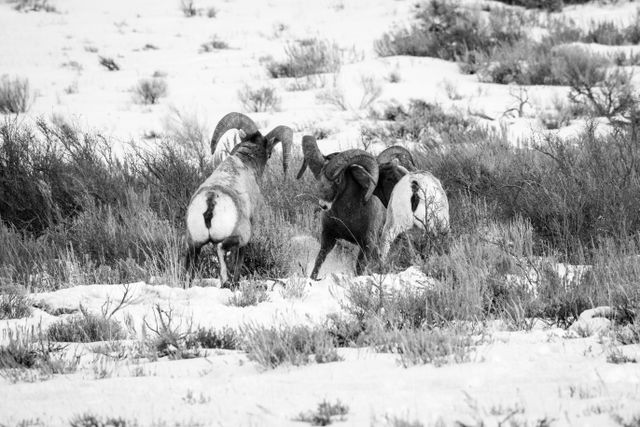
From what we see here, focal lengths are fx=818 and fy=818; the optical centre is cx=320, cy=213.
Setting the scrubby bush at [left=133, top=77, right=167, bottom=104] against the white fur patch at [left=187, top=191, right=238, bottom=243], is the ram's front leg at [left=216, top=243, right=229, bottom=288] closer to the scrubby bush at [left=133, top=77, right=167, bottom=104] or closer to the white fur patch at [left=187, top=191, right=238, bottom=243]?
the white fur patch at [left=187, top=191, right=238, bottom=243]

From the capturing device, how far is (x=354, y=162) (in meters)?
7.54

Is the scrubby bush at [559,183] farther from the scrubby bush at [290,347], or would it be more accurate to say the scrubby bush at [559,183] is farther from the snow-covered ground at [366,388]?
the scrubby bush at [290,347]

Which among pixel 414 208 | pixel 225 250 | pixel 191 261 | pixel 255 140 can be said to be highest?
pixel 255 140

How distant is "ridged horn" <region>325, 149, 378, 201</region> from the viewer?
295 inches

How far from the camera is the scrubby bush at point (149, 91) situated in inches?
620

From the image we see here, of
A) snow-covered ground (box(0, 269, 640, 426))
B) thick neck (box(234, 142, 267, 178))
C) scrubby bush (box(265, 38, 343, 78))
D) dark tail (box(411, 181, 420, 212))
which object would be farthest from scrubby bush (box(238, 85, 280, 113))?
snow-covered ground (box(0, 269, 640, 426))

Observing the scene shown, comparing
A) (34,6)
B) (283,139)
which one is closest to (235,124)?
(283,139)

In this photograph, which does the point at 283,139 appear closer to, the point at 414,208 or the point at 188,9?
the point at 414,208

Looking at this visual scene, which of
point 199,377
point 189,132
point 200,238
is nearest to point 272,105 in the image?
point 189,132

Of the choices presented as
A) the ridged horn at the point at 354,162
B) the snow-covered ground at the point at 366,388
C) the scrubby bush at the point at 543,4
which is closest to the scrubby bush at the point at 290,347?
the snow-covered ground at the point at 366,388

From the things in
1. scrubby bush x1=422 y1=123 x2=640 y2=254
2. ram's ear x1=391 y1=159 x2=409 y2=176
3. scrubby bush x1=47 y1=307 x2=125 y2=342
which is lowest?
scrubby bush x1=422 y1=123 x2=640 y2=254

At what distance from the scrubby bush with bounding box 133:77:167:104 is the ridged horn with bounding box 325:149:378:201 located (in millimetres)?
8953

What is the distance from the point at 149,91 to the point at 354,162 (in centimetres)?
928

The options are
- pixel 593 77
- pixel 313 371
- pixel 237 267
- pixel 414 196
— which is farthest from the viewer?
pixel 593 77
